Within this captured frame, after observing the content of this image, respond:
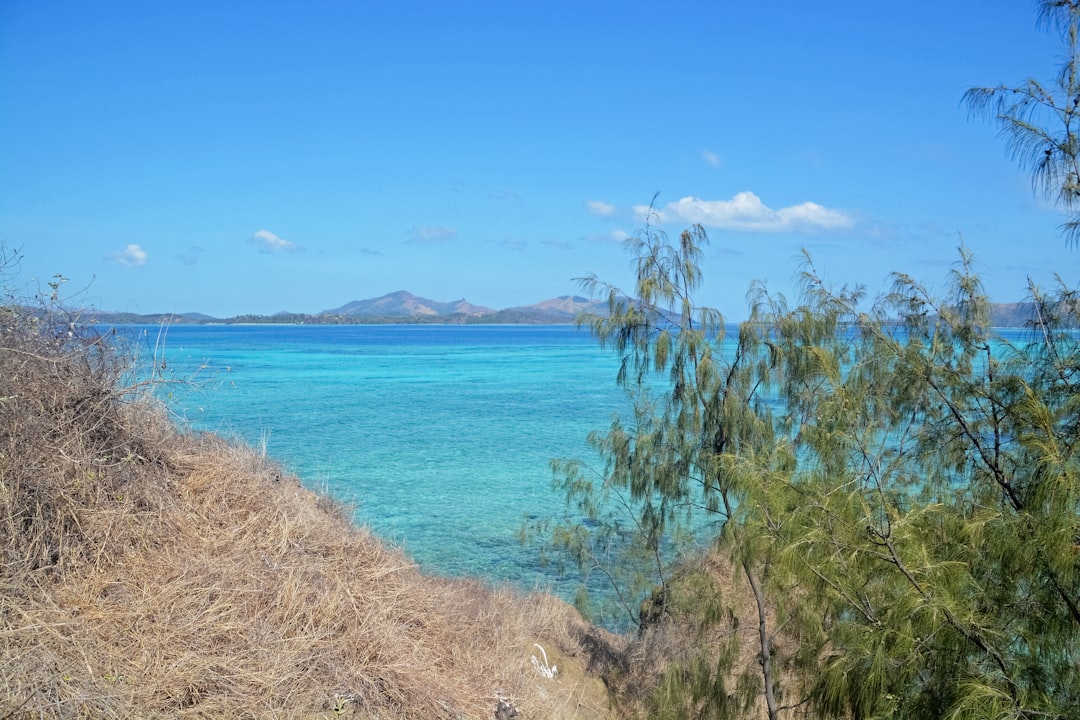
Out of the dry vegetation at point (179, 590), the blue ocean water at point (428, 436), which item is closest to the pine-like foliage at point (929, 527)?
the dry vegetation at point (179, 590)

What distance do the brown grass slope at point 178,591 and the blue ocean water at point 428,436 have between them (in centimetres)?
101

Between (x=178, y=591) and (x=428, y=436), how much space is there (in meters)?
24.2

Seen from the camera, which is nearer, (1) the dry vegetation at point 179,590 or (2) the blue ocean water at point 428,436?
(1) the dry vegetation at point 179,590

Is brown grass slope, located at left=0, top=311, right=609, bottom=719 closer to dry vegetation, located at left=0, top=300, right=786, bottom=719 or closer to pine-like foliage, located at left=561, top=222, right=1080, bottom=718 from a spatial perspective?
dry vegetation, located at left=0, top=300, right=786, bottom=719

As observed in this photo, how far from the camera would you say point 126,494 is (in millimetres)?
7121

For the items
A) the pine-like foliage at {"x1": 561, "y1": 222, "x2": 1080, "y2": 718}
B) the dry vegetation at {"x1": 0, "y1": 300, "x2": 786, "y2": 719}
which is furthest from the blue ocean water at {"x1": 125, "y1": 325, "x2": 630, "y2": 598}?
the pine-like foliage at {"x1": 561, "y1": 222, "x2": 1080, "y2": 718}

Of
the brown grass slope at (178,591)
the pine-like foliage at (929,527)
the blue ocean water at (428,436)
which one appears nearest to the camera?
the pine-like foliage at (929,527)

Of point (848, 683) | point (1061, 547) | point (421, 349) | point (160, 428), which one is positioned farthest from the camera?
point (421, 349)

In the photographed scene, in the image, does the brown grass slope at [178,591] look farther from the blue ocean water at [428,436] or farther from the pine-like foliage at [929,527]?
the pine-like foliage at [929,527]

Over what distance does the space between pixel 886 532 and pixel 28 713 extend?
5446 mm

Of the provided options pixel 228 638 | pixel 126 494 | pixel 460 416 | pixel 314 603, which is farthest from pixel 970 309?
pixel 460 416

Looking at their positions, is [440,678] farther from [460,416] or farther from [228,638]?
[460,416]

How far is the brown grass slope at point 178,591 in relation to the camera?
5.66 metres

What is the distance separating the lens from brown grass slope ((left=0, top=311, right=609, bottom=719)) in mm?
5660
